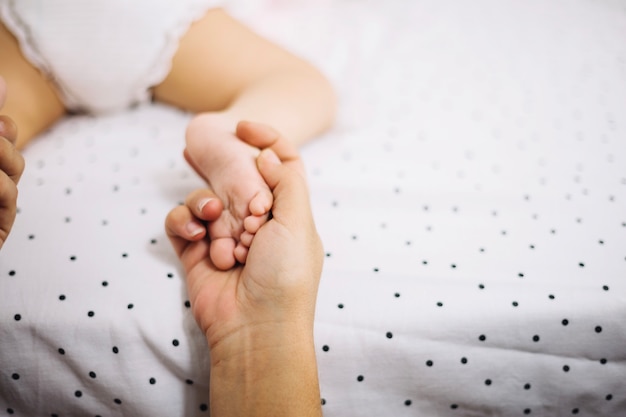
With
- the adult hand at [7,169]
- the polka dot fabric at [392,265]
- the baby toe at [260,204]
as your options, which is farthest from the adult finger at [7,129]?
the baby toe at [260,204]

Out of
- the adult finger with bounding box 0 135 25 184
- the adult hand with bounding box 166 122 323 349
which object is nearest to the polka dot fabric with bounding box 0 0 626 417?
the adult hand with bounding box 166 122 323 349

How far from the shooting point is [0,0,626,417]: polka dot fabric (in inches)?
23.1

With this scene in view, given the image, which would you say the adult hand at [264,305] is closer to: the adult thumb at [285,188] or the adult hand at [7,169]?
the adult thumb at [285,188]

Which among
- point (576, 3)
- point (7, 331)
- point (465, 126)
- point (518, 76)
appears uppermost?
point (576, 3)

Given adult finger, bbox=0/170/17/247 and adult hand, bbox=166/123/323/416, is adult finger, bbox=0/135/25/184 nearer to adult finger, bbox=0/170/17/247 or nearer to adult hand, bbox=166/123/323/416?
adult finger, bbox=0/170/17/247

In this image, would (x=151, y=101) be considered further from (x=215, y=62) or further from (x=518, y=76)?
(x=518, y=76)

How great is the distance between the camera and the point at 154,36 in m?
0.79

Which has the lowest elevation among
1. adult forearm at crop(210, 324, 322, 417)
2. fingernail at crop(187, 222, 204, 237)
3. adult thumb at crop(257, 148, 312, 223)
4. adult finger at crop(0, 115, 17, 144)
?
adult forearm at crop(210, 324, 322, 417)

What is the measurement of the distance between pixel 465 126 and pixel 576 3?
0.56 m

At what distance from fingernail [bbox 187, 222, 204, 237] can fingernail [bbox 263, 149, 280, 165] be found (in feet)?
0.42

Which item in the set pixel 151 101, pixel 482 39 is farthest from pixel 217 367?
pixel 482 39

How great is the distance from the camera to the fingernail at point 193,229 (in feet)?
2.01

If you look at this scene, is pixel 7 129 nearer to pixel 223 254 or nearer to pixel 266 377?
pixel 223 254

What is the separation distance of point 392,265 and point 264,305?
0.60 ft
